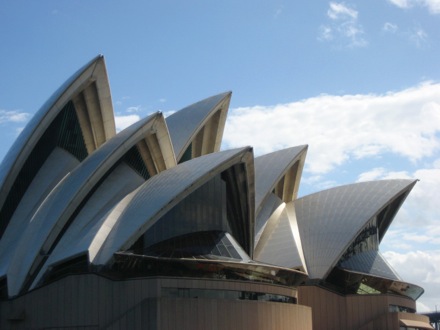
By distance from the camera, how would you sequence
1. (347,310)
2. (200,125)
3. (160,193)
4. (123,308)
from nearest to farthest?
(123,308) < (160,193) < (347,310) < (200,125)

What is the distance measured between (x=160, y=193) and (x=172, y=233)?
225cm

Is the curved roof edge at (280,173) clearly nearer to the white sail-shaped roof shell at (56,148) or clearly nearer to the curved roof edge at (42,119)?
the white sail-shaped roof shell at (56,148)

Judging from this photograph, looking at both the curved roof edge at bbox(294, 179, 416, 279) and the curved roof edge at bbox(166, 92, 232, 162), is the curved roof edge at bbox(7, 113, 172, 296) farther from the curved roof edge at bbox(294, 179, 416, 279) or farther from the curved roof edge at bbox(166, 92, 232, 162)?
the curved roof edge at bbox(294, 179, 416, 279)

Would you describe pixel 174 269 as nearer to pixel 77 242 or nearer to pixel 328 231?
pixel 77 242

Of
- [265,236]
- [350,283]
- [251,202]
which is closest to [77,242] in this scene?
[251,202]

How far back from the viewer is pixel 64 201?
40531 millimetres

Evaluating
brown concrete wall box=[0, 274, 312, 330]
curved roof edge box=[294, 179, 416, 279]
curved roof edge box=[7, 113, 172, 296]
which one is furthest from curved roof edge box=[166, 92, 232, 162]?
brown concrete wall box=[0, 274, 312, 330]

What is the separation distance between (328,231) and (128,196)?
15.7 metres

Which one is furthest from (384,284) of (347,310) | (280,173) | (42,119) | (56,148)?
(42,119)

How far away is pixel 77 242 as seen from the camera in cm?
3884

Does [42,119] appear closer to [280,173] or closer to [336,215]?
[280,173]

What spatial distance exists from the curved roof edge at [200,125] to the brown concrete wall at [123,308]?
15177 mm

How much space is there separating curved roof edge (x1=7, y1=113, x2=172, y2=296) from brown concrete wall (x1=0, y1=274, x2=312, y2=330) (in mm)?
1662

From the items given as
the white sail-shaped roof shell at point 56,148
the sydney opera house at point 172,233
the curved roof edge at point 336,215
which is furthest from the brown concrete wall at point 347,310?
the white sail-shaped roof shell at point 56,148
